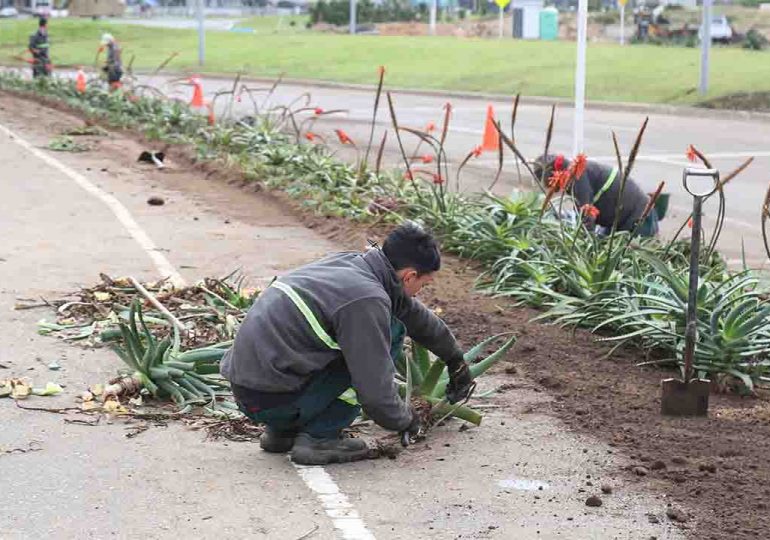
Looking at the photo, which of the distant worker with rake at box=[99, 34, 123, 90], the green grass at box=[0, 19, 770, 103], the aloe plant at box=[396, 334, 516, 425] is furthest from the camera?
the green grass at box=[0, 19, 770, 103]

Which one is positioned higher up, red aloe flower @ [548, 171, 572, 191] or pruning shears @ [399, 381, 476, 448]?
red aloe flower @ [548, 171, 572, 191]

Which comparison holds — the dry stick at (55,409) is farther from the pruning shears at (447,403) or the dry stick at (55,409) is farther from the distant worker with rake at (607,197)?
the distant worker with rake at (607,197)

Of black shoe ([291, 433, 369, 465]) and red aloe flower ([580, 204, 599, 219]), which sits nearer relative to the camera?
black shoe ([291, 433, 369, 465])

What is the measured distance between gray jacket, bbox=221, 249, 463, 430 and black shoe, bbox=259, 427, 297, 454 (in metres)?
0.27

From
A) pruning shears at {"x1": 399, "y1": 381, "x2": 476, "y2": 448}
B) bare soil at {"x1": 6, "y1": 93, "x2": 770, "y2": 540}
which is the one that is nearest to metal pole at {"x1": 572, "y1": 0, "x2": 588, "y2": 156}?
bare soil at {"x1": 6, "y1": 93, "x2": 770, "y2": 540}

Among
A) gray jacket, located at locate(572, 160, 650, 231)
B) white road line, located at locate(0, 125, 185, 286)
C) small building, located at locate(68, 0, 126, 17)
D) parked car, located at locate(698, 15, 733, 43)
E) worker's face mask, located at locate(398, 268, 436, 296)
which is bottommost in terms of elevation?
white road line, located at locate(0, 125, 185, 286)

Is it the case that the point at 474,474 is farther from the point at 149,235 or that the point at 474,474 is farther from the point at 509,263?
the point at 149,235

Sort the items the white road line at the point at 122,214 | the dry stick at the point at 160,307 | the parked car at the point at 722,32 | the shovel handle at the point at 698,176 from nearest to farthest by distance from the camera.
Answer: the shovel handle at the point at 698,176
the dry stick at the point at 160,307
the white road line at the point at 122,214
the parked car at the point at 722,32

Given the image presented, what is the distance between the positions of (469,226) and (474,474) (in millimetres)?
4681

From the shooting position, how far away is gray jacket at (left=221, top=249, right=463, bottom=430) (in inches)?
215

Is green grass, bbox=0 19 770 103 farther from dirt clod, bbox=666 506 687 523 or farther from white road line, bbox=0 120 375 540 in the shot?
dirt clod, bbox=666 506 687 523

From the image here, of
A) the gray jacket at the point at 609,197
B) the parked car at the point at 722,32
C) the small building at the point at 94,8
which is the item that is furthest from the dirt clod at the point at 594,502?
the small building at the point at 94,8

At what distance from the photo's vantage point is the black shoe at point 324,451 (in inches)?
224

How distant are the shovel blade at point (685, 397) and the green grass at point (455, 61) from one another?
72.2 feet
